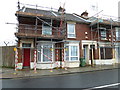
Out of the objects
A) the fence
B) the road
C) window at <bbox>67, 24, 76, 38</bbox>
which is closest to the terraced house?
window at <bbox>67, 24, 76, 38</bbox>

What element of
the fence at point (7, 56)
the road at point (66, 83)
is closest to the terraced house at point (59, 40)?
the fence at point (7, 56)

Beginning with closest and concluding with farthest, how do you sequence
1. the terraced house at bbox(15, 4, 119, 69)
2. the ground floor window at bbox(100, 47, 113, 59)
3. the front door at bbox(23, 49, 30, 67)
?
the terraced house at bbox(15, 4, 119, 69) → the front door at bbox(23, 49, 30, 67) → the ground floor window at bbox(100, 47, 113, 59)

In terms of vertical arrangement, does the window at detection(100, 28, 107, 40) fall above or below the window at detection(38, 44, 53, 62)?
above

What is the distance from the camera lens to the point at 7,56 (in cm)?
1297

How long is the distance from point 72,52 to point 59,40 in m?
2.51

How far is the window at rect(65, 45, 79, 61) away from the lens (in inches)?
508

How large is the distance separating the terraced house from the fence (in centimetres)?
213

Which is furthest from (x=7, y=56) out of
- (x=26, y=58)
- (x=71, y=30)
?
(x=71, y=30)

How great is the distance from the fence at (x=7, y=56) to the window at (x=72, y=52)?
696 centimetres

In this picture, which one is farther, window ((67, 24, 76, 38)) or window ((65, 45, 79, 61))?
window ((67, 24, 76, 38))

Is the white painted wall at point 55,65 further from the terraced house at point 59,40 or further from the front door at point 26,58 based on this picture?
the front door at point 26,58

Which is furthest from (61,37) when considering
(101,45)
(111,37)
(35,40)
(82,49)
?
(111,37)

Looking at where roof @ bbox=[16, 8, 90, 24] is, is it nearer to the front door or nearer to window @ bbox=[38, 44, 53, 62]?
window @ bbox=[38, 44, 53, 62]

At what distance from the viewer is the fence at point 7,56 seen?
12516 mm
